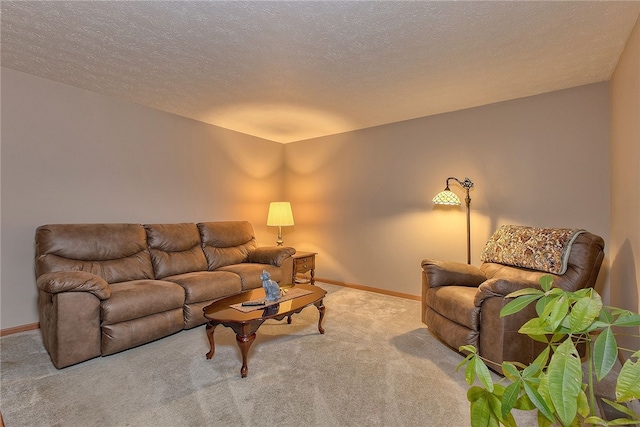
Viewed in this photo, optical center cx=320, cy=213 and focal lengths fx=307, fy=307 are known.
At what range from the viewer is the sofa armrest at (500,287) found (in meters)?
2.15

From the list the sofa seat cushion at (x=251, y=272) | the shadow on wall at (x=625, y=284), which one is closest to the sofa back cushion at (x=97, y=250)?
the sofa seat cushion at (x=251, y=272)

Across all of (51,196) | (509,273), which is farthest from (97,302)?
(509,273)

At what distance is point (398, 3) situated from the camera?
1.82 m

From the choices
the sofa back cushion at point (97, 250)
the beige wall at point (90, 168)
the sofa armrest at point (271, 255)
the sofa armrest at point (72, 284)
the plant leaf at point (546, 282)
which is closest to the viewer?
the plant leaf at point (546, 282)

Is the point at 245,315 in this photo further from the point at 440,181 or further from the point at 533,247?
the point at 440,181

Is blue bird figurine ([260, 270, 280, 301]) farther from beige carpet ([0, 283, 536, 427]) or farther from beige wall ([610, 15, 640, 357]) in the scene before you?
beige wall ([610, 15, 640, 357])

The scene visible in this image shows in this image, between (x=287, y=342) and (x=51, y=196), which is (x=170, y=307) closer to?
(x=287, y=342)

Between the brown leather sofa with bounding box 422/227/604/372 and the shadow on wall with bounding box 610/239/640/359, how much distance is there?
0.51 feet

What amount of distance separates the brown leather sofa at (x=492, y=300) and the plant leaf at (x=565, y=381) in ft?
5.27

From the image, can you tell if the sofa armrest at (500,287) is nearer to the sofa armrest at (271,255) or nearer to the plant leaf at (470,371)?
the plant leaf at (470,371)

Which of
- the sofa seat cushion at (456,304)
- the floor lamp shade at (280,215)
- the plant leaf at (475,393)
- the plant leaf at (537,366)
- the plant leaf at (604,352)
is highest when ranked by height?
the floor lamp shade at (280,215)

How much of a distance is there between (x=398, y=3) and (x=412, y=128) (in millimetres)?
2383

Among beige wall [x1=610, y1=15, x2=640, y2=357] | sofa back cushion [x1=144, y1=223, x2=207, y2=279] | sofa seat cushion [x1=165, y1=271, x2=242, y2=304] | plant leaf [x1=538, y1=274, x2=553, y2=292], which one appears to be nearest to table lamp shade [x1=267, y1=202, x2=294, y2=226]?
sofa back cushion [x1=144, y1=223, x2=207, y2=279]

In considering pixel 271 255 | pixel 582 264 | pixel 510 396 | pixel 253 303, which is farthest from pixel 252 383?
pixel 582 264
